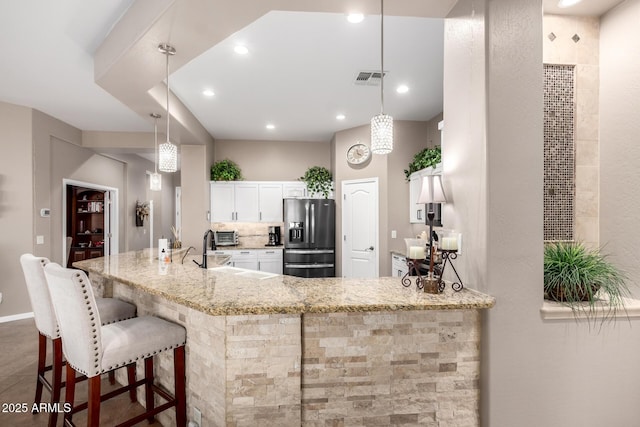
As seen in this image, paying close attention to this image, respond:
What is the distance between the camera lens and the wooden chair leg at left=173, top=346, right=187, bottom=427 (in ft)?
6.08

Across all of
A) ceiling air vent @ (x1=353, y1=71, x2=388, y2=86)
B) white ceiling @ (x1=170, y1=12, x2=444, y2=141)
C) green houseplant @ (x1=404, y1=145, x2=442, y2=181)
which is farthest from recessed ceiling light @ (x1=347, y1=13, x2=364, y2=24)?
green houseplant @ (x1=404, y1=145, x2=442, y2=181)

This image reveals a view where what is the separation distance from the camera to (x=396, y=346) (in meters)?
1.67

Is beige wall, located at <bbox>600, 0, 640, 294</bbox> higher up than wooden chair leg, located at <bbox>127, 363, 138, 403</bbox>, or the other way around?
beige wall, located at <bbox>600, 0, 640, 294</bbox>

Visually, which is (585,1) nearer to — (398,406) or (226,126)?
(398,406)

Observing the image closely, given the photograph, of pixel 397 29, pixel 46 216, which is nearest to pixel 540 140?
pixel 397 29

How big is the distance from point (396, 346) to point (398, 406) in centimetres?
32

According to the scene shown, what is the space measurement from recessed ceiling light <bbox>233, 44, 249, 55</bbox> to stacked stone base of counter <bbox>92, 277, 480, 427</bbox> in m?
2.36

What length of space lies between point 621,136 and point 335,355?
2.21 meters

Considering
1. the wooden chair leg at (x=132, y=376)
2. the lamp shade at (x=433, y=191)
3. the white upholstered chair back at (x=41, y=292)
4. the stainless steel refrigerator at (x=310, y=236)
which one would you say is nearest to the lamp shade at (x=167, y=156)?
the white upholstered chair back at (x=41, y=292)

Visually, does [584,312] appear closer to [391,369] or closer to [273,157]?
[391,369]

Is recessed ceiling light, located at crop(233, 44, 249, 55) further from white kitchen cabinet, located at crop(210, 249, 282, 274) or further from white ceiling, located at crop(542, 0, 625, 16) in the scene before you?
white kitchen cabinet, located at crop(210, 249, 282, 274)

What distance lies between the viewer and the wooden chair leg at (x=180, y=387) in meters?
1.85

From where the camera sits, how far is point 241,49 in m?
2.92

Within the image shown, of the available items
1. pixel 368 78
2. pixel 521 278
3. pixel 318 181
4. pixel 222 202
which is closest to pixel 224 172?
pixel 222 202
